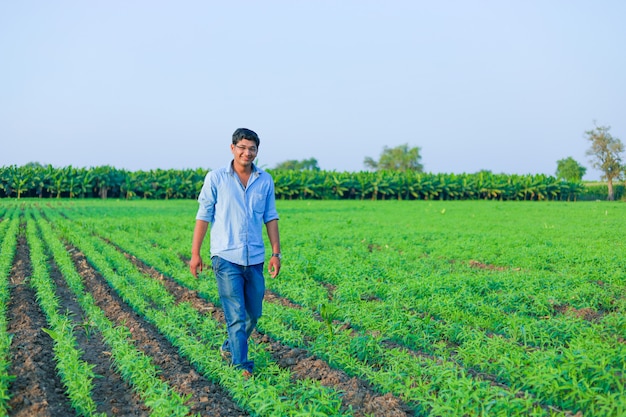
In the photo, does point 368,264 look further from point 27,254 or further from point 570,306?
point 27,254

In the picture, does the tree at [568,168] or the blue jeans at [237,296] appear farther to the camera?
the tree at [568,168]

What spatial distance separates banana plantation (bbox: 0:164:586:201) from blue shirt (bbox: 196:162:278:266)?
40.1 m

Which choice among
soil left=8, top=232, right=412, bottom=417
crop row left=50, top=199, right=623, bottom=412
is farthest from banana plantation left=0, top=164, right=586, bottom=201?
soil left=8, top=232, right=412, bottom=417

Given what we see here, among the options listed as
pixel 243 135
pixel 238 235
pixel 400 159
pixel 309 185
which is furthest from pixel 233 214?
pixel 400 159

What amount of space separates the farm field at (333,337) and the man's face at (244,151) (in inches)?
70.2

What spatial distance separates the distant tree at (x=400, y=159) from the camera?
309ft

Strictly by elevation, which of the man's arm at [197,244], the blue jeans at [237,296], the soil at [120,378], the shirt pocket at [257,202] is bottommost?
the soil at [120,378]

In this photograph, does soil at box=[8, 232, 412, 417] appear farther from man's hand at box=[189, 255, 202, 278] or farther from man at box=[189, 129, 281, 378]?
man's hand at box=[189, 255, 202, 278]

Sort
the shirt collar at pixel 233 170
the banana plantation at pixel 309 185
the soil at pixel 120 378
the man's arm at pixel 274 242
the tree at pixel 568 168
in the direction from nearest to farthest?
the soil at pixel 120 378, the shirt collar at pixel 233 170, the man's arm at pixel 274 242, the banana plantation at pixel 309 185, the tree at pixel 568 168

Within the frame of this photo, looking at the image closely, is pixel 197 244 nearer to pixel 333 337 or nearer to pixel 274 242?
pixel 274 242

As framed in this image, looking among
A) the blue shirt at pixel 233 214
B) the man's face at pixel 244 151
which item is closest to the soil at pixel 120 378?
the blue shirt at pixel 233 214

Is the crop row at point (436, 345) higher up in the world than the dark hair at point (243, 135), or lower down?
lower down

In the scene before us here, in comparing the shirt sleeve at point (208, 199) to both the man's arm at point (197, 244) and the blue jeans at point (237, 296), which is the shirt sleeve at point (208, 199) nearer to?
the man's arm at point (197, 244)

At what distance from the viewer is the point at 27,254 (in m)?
11.3
